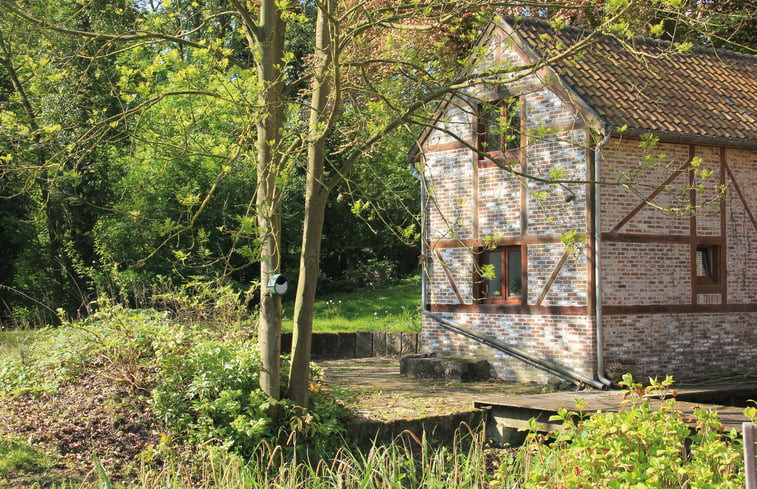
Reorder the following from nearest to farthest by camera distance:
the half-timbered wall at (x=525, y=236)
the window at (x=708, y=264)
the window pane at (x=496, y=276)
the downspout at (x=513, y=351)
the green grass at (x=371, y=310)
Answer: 1. the downspout at (x=513, y=351)
2. the half-timbered wall at (x=525, y=236)
3. the window at (x=708, y=264)
4. the window pane at (x=496, y=276)
5. the green grass at (x=371, y=310)

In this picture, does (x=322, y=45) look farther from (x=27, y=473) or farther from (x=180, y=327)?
(x=27, y=473)

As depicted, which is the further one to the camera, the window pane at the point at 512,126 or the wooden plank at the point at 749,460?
the window pane at the point at 512,126

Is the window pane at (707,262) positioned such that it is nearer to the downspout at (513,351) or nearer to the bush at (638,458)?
the downspout at (513,351)

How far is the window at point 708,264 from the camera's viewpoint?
567 inches

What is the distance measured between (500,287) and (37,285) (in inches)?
550

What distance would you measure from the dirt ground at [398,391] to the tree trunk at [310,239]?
1.06 m

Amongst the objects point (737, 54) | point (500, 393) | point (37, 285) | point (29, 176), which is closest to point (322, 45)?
point (29, 176)

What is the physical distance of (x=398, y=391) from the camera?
1304 cm

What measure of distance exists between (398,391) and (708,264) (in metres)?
6.00

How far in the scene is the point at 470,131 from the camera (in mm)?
15398

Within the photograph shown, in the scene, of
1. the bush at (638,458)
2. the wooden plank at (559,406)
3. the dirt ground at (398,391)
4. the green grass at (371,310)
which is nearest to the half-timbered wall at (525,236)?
the dirt ground at (398,391)

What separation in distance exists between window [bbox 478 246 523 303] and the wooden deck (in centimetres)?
276

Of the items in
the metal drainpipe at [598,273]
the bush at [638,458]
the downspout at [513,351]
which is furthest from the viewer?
the downspout at [513,351]

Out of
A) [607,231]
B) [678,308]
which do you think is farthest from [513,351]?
[678,308]
